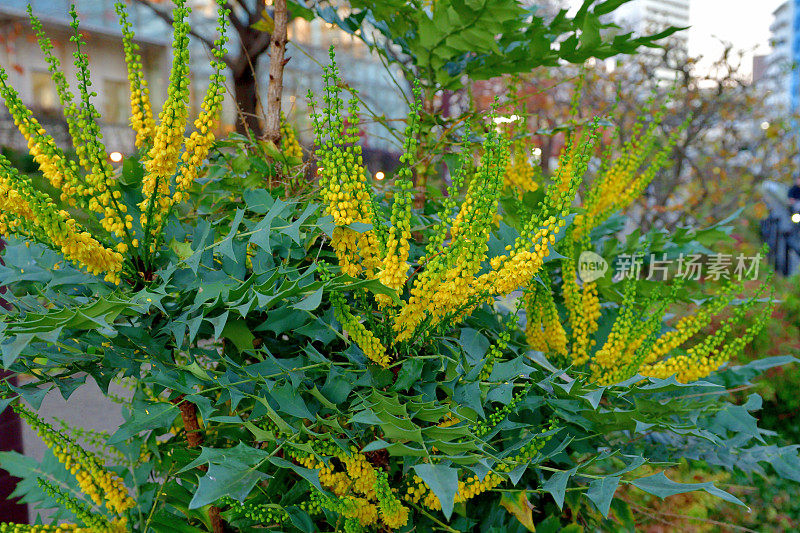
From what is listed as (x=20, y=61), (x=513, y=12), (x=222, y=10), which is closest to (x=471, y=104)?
(x=513, y=12)

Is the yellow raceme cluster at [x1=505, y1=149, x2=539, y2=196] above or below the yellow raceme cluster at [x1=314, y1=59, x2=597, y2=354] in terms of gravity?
above

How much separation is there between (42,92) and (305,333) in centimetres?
1007

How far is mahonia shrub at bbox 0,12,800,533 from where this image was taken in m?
0.70

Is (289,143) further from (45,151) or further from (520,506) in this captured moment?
(520,506)

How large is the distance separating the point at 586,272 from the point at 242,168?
2.19ft

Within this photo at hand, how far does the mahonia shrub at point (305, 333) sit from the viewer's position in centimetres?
70

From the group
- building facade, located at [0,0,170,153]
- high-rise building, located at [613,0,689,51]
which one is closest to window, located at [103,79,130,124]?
building facade, located at [0,0,170,153]

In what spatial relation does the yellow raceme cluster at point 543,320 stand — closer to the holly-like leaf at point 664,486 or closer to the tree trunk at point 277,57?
the holly-like leaf at point 664,486

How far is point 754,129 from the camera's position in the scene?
19.9 ft

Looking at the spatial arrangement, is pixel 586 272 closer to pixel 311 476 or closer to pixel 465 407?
pixel 465 407

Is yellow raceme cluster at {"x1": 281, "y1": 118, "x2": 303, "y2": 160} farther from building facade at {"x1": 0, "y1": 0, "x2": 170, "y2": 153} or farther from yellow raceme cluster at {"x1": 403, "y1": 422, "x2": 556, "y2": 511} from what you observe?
building facade at {"x1": 0, "y1": 0, "x2": 170, "y2": 153}

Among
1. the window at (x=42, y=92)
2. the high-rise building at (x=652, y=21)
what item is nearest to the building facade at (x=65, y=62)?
the window at (x=42, y=92)

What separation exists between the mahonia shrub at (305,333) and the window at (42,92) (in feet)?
29.6

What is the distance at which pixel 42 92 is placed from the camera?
29.3 ft
